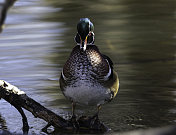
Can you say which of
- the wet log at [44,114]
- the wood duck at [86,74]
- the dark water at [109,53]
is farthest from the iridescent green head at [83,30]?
the dark water at [109,53]

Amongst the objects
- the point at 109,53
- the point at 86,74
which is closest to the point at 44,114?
the point at 86,74

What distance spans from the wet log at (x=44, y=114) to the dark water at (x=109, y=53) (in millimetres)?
198

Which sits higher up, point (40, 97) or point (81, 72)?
point (81, 72)

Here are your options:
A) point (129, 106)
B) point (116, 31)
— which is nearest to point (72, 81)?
point (129, 106)

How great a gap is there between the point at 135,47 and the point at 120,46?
0.96ft

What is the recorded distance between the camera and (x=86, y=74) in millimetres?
4836

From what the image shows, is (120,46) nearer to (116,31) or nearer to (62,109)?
(116,31)

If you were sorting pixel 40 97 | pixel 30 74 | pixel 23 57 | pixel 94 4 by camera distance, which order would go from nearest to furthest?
pixel 40 97, pixel 30 74, pixel 23 57, pixel 94 4

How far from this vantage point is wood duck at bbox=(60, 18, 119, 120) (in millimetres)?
4809

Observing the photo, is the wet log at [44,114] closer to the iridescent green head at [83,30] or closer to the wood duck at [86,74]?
the wood duck at [86,74]

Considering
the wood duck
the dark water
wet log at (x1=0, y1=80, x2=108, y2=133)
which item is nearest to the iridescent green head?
the wood duck

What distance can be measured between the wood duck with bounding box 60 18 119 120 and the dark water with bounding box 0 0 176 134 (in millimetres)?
505

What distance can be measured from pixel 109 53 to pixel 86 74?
4034mm

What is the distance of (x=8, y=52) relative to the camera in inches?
356
